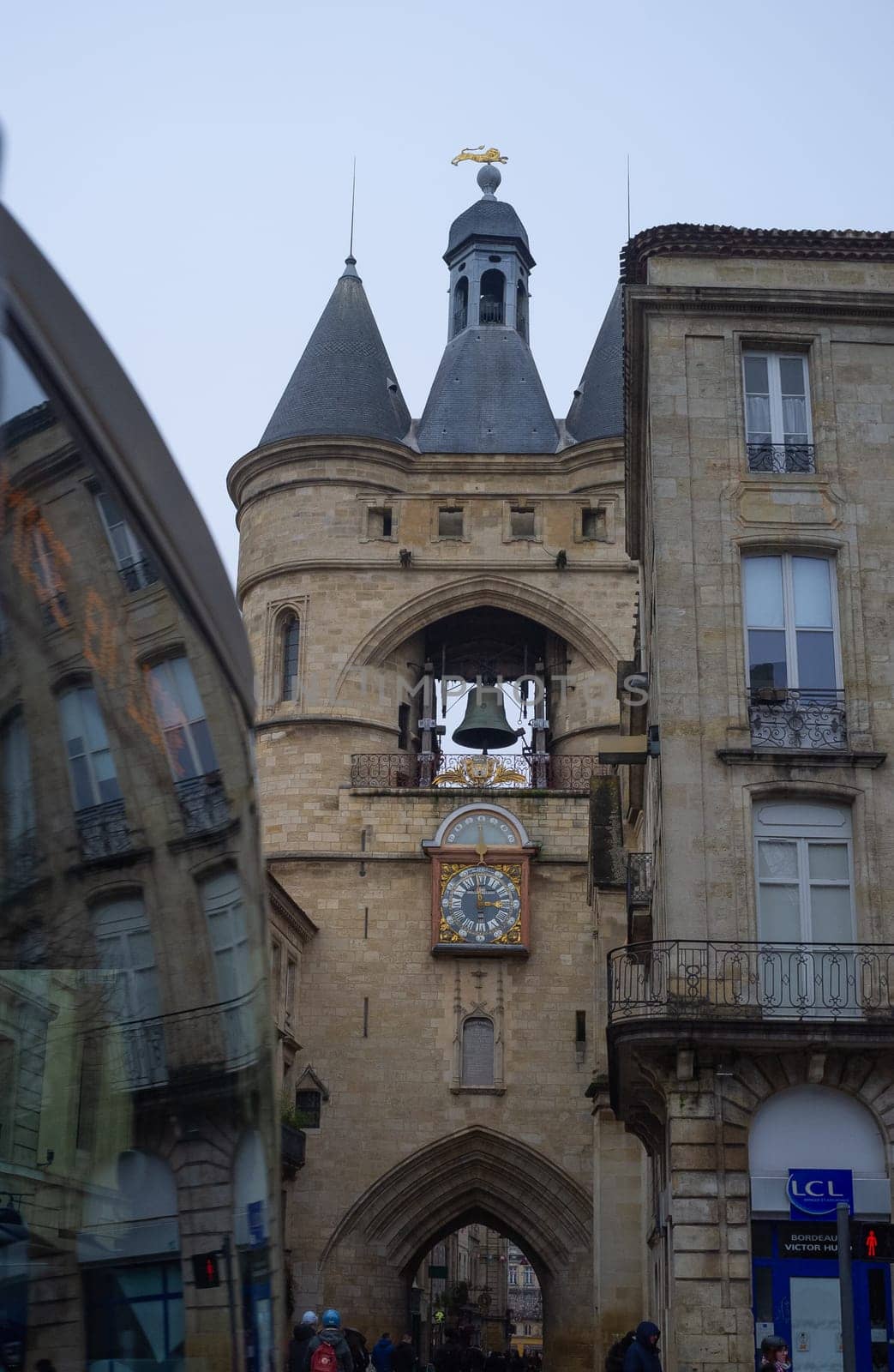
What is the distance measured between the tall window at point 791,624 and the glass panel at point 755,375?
1.88m

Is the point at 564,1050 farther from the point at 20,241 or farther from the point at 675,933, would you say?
the point at 20,241

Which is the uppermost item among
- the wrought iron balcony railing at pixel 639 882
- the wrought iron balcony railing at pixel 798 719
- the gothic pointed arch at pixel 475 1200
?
the wrought iron balcony railing at pixel 798 719

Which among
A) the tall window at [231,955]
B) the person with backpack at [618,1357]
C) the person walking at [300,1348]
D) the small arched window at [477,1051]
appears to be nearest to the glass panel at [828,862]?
the person with backpack at [618,1357]

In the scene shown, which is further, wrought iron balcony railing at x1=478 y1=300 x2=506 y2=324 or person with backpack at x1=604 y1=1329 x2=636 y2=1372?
wrought iron balcony railing at x1=478 y1=300 x2=506 y2=324

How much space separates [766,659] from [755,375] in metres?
3.11

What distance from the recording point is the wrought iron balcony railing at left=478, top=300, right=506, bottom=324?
42719 mm

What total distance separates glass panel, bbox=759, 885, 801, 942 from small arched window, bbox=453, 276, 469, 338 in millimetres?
28529

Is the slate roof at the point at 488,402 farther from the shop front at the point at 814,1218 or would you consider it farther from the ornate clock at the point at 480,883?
the shop front at the point at 814,1218

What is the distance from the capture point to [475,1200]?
30.6 m

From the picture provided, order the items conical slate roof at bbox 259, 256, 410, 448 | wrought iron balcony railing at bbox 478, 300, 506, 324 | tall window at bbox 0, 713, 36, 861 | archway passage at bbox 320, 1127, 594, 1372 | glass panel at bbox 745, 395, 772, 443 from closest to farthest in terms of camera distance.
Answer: tall window at bbox 0, 713, 36, 861, glass panel at bbox 745, 395, 772, 443, archway passage at bbox 320, 1127, 594, 1372, conical slate roof at bbox 259, 256, 410, 448, wrought iron balcony railing at bbox 478, 300, 506, 324

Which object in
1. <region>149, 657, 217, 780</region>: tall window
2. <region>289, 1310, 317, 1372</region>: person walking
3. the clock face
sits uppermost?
the clock face

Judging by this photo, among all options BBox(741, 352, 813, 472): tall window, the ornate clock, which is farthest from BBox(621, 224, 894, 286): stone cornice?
the ornate clock

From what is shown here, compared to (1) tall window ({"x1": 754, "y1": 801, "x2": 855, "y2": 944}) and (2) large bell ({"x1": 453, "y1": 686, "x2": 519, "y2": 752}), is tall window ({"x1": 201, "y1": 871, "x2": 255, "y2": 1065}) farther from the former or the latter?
(2) large bell ({"x1": 453, "y1": 686, "x2": 519, "y2": 752})

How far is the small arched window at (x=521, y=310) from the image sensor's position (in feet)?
141
